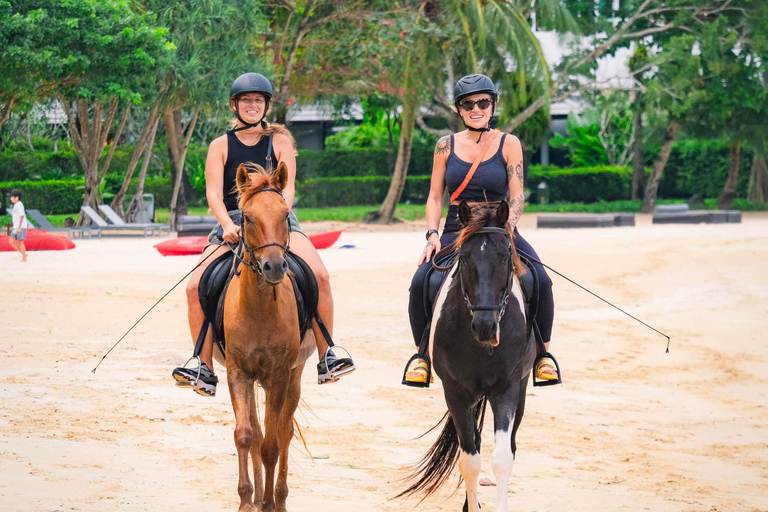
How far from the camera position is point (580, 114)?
4409cm

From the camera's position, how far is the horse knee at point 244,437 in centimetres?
561

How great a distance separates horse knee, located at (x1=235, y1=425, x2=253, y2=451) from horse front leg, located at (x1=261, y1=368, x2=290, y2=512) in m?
0.26

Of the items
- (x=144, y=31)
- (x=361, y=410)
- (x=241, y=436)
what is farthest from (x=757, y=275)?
(x=241, y=436)

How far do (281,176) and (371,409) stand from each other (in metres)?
3.98

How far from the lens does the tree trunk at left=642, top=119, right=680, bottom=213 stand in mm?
37250

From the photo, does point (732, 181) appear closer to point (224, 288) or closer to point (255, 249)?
point (224, 288)

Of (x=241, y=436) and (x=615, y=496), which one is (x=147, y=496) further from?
(x=615, y=496)

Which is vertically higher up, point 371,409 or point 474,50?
point 474,50

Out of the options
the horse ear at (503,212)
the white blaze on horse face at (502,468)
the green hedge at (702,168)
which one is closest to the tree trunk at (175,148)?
the green hedge at (702,168)

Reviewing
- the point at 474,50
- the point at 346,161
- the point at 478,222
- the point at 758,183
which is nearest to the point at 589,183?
the point at 758,183

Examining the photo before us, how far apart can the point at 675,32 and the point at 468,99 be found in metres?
32.9

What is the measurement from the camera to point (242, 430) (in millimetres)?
5609

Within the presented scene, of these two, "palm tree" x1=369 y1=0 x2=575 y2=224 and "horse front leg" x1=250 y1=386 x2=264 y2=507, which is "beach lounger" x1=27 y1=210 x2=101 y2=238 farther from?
"horse front leg" x1=250 y1=386 x2=264 y2=507

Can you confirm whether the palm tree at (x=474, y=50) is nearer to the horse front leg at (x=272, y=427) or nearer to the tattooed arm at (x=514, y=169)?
the tattooed arm at (x=514, y=169)
